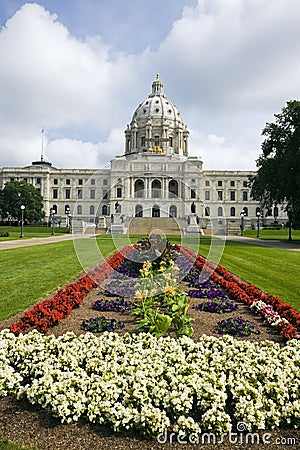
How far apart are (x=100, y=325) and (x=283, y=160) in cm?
2637

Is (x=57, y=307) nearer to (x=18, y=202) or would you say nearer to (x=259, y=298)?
(x=259, y=298)

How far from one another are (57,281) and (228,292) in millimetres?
4956

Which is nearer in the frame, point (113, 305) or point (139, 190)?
point (113, 305)

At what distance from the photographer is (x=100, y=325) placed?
6.91 metres

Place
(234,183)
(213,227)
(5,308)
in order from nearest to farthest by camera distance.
A: 1. (5,308)
2. (213,227)
3. (234,183)

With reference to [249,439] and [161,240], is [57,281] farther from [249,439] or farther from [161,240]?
[249,439]

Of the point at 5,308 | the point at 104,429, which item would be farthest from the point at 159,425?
the point at 5,308

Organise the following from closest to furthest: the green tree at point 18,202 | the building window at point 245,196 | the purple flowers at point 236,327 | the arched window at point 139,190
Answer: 1. the purple flowers at point 236,327
2. the arched window at point 139,190
3. the green tree at point 18,202
4. the building window at point 245,196

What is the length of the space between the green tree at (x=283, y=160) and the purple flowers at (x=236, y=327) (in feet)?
73.2

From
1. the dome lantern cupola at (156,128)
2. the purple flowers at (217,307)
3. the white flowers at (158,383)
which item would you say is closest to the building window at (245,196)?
the dome lantern cupola at (156,128)

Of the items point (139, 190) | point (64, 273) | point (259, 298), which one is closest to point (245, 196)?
point (139, 190)

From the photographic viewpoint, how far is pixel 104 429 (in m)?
3.97

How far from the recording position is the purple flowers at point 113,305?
27.0ft

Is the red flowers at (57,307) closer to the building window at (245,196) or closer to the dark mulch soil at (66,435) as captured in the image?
the dark mulch soil at (66,435)
